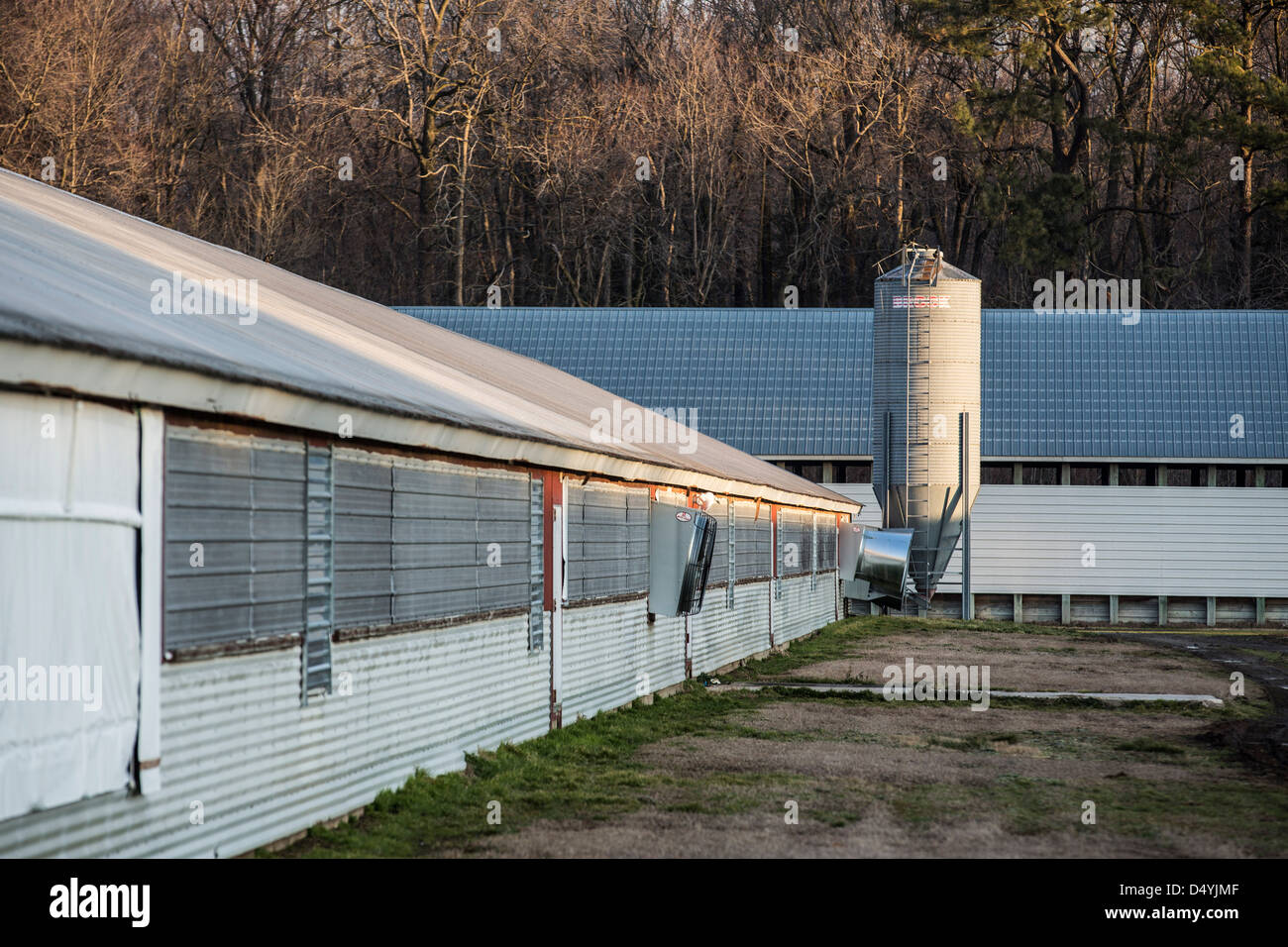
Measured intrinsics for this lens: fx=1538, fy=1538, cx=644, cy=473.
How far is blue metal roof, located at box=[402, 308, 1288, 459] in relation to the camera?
114 feet

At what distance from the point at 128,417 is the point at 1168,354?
110ft

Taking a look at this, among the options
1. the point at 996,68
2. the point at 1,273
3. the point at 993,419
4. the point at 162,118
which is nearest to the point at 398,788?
the point at 1,273

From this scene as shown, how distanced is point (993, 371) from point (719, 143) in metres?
17.6

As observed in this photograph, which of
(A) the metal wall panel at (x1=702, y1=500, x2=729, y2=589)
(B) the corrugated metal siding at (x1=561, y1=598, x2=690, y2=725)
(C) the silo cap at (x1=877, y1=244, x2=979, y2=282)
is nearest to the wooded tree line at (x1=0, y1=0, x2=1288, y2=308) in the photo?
(C) the silo cap at (x1=877, y1=244, x2=979, y2=282)

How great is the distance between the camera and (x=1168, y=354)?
3688 cm

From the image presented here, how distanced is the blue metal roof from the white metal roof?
1685cm

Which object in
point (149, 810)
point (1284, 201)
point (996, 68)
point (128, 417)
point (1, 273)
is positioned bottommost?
point (149, 810)

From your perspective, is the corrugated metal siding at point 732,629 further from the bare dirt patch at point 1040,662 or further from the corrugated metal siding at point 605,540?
the corrugated metal siding at point 605,540

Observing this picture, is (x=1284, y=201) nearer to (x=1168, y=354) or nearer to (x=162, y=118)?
(x=1168, y=354)

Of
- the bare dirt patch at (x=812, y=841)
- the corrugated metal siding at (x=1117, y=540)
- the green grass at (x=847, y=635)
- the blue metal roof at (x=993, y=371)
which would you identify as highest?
the blue metal roof at (x=993, y=371)

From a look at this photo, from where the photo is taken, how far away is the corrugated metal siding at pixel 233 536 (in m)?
7.42

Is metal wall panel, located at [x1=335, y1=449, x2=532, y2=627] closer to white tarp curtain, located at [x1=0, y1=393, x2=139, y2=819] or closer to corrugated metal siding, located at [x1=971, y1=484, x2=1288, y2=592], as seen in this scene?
white tarp curtain, located at [x1=0, y1=393, x2=139, y2=819]

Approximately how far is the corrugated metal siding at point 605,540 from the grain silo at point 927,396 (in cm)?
1497

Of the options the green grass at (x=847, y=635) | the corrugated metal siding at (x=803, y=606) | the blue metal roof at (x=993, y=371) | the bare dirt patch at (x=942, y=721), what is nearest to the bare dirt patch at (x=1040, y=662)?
the green grass at (x=847, y=635)
